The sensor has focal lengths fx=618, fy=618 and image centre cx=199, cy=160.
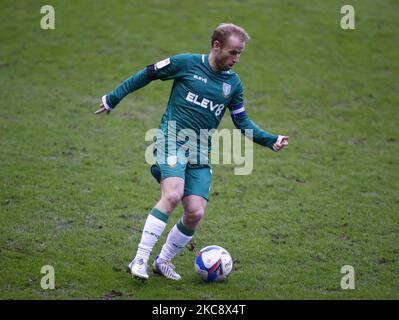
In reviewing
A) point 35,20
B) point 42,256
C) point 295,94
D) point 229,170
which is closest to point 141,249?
point 42,256

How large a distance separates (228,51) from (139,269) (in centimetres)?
264

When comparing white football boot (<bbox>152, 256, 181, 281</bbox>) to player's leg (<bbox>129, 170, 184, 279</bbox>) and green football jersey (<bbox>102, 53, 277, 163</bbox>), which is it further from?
green football jersey (<bbox>102, 53, 277, 163</bbox>)

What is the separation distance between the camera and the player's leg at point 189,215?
7.15 m

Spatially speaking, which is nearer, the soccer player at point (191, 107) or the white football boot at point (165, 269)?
the soccer player at point (191, 107)

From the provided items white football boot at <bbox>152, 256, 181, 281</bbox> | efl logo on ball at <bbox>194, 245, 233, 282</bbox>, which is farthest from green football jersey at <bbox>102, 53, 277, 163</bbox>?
white football boot at <bbox>152, 256, 181, 281</bbox>

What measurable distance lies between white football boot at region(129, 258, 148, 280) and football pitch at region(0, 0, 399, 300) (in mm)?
207

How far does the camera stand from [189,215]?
23.5ft

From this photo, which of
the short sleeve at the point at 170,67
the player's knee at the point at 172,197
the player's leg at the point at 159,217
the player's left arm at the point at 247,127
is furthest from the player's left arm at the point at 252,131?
the player's knee at the point at 172,197

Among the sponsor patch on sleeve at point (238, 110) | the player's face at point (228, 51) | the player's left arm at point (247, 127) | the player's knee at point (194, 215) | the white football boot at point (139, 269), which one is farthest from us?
the sponsor patch on sleeve at point (238, 110)

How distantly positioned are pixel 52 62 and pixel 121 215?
9664 millimetres

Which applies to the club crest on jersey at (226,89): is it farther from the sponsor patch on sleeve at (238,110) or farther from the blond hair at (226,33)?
the blond hair at (226,33)

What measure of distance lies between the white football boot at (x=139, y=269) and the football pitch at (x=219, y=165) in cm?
21

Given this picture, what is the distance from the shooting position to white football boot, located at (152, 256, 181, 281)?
7344mm

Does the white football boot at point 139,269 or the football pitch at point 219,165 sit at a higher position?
the football pitch at point 219,165
